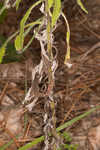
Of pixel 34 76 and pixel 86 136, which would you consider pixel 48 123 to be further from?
pixel 86 136

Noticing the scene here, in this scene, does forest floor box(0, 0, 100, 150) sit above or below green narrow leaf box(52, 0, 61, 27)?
below

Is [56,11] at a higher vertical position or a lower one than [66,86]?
higher

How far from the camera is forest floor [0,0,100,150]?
1.14 meters

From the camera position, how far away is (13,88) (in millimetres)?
1362

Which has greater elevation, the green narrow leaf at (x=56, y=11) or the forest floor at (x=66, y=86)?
the green narrow leaf at (x=56, y=11)

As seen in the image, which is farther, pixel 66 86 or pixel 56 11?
pixel 66 86

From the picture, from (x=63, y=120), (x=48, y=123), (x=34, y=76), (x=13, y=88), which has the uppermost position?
(x=34, y=76)

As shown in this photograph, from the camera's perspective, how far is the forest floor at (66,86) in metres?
1.14

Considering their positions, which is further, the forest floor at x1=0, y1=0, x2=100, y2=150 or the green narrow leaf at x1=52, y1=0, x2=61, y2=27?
the forest floor at x1=0, y1=0, x2=100, y2=150

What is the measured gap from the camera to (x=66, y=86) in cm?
136

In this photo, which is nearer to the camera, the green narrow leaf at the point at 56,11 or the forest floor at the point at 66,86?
the green narrow leaf at the point at 56,11

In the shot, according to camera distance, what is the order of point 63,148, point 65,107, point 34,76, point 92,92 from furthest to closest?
point 92,92 < point 65,107 < point 63,148 < point 34,76

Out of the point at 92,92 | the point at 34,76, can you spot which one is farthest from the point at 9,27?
the point at 34,76

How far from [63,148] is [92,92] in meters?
0.43
